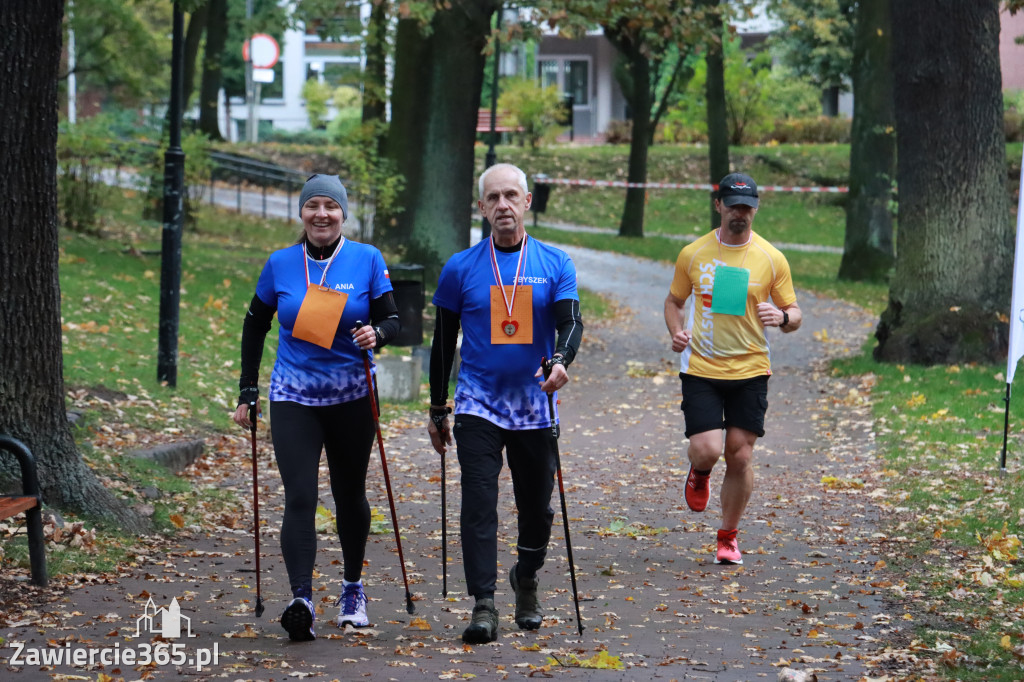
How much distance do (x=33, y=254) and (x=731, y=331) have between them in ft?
13.1

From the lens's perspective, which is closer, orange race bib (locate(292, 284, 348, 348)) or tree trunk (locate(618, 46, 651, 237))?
orange race bib (locate(292, 284, 348, 348))

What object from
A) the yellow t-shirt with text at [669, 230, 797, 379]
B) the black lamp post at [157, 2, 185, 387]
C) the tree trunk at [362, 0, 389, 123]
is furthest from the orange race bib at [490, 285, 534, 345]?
the tree trunk at [362, 0, 389, 123]

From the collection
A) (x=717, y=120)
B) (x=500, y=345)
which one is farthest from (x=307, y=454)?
(x=717, y=120)

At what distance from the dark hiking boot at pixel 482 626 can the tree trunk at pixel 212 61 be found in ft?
72.7

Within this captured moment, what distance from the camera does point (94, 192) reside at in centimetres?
2225

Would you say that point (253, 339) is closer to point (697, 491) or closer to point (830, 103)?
point (697, 491)

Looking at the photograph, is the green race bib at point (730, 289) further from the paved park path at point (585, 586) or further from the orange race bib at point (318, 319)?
the orange race bib at point (318, 319)

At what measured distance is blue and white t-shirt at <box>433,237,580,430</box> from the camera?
6.31 metres

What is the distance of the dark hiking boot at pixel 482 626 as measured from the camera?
610cm

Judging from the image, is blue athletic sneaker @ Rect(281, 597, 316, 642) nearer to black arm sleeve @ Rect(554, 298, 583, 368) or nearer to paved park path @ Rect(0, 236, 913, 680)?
paved park path @ Rect(0, 236, 913, 680)

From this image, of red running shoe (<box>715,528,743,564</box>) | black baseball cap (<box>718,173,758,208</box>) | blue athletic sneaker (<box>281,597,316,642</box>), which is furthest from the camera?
red running shoe (<box>715,528,743,564</box>)

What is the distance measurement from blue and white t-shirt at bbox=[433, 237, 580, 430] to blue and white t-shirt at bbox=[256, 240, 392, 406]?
0.42m

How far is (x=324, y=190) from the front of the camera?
6367 millimetres

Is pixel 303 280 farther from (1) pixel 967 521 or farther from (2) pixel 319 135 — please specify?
(2) pixel 319 135
